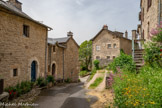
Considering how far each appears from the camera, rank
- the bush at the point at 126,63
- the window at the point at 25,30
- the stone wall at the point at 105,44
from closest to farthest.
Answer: the bush at the point at 126,63
the window at the point at 25,30
the stone wall at the point at 105,44

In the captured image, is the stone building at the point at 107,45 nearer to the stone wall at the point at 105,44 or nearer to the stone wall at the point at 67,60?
the stone wall at the point at 105,44

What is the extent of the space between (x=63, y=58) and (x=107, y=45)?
11.1 metres

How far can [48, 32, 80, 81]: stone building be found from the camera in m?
14.1

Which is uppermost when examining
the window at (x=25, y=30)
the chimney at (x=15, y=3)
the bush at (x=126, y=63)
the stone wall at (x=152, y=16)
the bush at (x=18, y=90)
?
the chimney at (x=15, y=3)

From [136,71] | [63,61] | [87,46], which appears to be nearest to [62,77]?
[63,61]

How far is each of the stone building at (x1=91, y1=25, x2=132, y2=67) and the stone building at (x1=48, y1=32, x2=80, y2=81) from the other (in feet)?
18.9

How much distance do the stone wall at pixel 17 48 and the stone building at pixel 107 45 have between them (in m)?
14.0

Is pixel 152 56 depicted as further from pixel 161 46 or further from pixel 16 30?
pixel 16 30

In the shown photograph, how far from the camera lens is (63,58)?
55.1ft

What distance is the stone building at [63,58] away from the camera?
554 inches

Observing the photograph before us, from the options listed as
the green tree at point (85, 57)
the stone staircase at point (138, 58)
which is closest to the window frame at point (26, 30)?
the stone staircase at point (138, 58)

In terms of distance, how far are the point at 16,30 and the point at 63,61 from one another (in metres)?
8.71

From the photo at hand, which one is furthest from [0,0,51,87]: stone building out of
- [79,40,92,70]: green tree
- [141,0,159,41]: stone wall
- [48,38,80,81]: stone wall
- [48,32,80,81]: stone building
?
[79,40,92,70]: green tree

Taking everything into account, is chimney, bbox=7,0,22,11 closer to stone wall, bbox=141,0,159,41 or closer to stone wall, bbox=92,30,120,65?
stone wall, bbox=141,0,159,41
